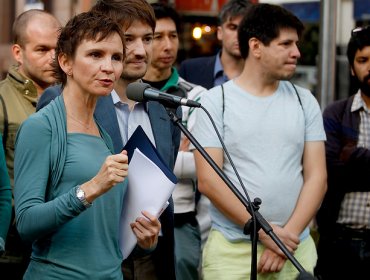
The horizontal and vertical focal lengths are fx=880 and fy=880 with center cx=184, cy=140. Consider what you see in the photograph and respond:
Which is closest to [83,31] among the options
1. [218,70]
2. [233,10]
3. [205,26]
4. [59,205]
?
[59,205]

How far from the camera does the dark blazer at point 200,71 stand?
6.43 meters

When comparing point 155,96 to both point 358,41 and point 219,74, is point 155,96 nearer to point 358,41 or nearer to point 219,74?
point 358,41

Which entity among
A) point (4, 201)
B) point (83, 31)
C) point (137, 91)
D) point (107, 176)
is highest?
point (83, 31)

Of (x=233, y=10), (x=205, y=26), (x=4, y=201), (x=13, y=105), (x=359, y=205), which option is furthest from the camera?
(x=205, y=26)

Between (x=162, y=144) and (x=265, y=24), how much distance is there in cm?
115

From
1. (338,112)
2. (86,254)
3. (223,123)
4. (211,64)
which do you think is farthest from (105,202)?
(211,64)

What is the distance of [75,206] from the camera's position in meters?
3.27

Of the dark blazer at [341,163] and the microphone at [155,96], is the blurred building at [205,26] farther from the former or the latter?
the microphone at [155,96]

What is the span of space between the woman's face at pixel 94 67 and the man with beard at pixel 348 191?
2219mm

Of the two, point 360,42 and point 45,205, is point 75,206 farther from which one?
point 360,42

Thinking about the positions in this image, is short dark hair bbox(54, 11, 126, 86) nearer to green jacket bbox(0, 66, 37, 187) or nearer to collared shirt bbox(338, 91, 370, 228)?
green jacket bbox(0, 66, 37, 187)

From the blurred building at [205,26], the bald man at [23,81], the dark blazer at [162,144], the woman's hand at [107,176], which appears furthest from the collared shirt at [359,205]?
the blurred building at [205,26]

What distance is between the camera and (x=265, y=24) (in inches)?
197

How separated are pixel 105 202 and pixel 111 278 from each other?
307mm
